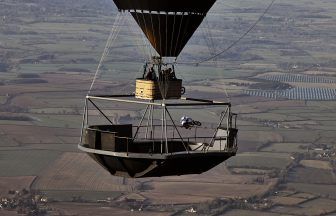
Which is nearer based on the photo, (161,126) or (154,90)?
(161,126)

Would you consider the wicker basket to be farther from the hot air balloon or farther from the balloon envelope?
the balloon envelope

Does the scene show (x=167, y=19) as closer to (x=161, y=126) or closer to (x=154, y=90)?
(x=154, y=90)

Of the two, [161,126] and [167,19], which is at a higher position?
[167,19]

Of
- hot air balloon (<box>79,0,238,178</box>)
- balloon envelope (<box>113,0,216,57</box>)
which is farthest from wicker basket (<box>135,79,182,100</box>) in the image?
balloon envelope (<box>113,0,216,57</box>)

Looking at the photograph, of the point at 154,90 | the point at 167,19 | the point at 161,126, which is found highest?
the point at 167,19

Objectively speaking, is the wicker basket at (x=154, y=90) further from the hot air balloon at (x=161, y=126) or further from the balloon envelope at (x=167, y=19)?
the balloon envelope at (x=167, y=19)

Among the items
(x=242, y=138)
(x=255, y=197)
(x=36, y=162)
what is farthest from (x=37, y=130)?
(x=255, y=197)

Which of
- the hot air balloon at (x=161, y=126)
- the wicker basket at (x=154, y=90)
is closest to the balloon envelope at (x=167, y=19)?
the hot air balloon at (x=161, y=126)

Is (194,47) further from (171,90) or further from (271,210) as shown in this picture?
(171,90)

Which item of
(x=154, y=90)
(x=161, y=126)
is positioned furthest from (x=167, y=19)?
(x=161, y=126)
